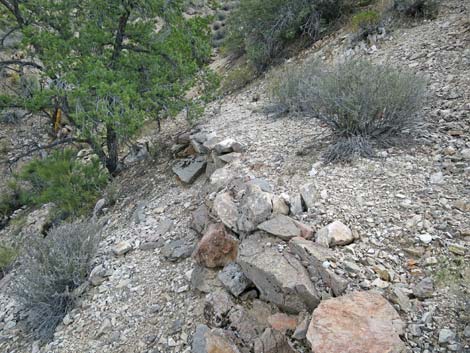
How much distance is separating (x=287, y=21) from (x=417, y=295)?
7.31 m

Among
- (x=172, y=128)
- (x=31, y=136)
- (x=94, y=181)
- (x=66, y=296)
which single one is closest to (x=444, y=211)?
(x=66, y=296)

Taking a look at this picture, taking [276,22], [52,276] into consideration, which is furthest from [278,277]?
[276,22]

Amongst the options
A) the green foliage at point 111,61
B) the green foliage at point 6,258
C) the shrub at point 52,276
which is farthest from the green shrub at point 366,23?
the green foliage at point 6,258

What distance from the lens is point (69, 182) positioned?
6.05 metres

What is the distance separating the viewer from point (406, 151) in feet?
11.8

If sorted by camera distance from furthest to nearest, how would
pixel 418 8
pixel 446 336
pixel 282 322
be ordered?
pixel 418 8
pixel 282 322
pixel 446 336

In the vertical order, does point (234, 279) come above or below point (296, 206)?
below

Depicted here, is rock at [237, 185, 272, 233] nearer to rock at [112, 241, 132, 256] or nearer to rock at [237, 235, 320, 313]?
rock at [237, 235, 320, 313]

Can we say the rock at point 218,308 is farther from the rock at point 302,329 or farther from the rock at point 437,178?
the rock at point 437,178

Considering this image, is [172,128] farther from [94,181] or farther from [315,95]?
[315,95]

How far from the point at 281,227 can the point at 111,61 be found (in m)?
4.20

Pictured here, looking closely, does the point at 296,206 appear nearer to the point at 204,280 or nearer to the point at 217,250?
the point at 217,250

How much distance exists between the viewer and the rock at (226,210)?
3.32m

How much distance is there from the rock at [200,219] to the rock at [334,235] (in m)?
1.26
